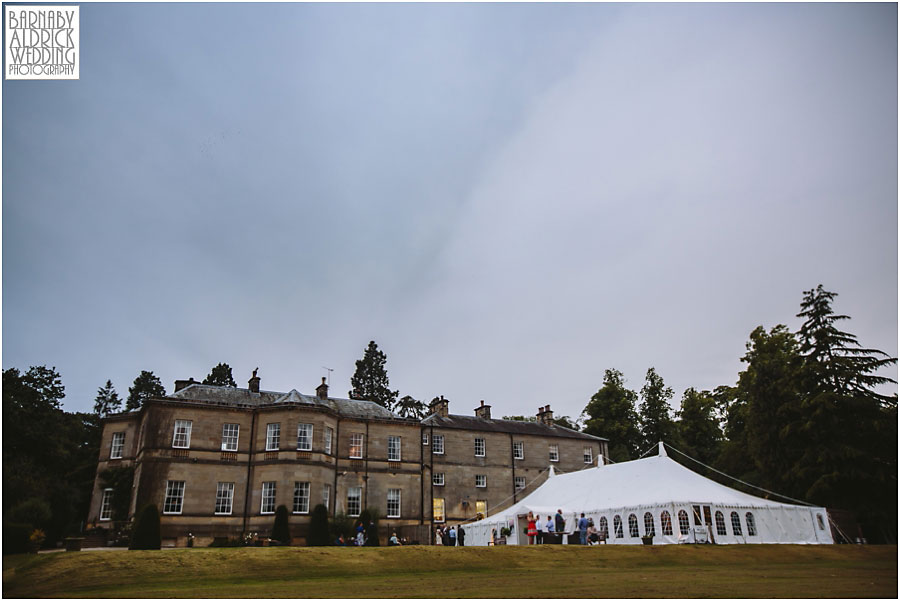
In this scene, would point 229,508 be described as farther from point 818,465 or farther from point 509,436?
point 818,465

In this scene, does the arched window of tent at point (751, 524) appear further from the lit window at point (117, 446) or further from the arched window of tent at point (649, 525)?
the lit window at point (117, 446)

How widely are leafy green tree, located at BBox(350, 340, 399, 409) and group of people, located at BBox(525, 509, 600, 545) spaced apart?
30.0 metres

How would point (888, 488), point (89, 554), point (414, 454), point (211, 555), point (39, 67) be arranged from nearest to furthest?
point (39, 67) → point (89, 554) → point (211, 555) → point (888, 488) → point (414, 454)

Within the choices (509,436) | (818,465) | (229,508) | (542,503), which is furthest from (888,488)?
(229,508)

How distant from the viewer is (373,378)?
58250mm

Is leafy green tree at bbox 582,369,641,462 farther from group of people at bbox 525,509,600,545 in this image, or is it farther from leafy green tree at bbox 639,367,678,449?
group of people at bbox 525,509,600,545

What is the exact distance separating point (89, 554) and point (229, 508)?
16.2m

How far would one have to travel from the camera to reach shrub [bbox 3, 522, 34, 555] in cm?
2125

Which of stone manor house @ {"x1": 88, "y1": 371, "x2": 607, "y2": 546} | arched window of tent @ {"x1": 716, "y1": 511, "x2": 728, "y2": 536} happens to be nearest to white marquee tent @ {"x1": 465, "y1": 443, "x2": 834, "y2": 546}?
arched window of tent @ {"x1": 716, "y1": 511, "x2": 728, "y2": 536}

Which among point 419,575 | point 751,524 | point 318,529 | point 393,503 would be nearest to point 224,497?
point 318,529

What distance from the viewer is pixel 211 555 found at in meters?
16.1

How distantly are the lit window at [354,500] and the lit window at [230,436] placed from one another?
6832 mm

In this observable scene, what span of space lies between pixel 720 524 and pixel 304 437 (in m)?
20.6

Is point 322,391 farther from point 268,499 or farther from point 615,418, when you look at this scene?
point 615,418
